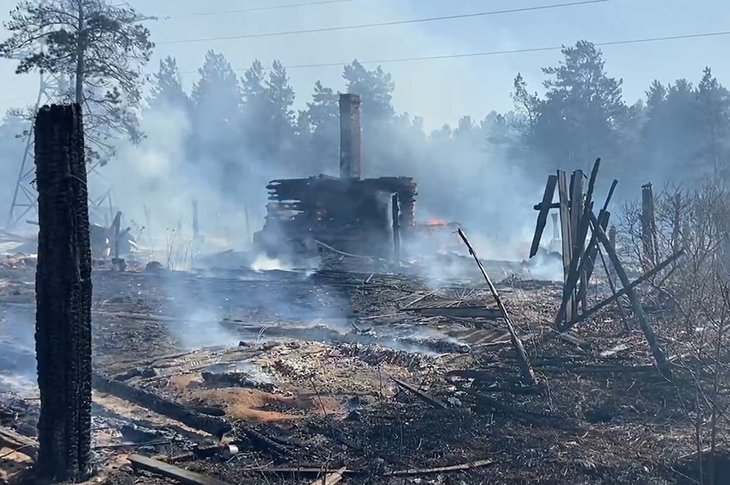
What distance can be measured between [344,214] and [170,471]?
21.4 meters

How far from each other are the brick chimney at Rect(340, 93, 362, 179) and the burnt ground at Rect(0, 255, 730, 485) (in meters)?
12.6

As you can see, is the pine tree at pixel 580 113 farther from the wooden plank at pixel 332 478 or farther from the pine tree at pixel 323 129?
Result: the wooden plank at pixel 332 478

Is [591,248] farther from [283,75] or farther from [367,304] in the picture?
[283,75]

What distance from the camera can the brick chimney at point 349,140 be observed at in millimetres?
27750

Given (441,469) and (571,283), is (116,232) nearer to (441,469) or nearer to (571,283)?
(571,283)

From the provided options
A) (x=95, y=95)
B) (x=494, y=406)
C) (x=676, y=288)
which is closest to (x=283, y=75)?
(x=95, y=95)

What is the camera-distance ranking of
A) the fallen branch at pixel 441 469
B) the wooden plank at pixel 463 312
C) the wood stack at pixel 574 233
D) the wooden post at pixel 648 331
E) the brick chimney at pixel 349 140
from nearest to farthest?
the fallen branch at pixel 441 469 → the wooden post at pixel 648 331 → the wood stack at pixel 574 233 → the wooden plank at pixel 463 312 → the brick chimney at pixel 349 140

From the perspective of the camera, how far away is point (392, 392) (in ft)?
28.9

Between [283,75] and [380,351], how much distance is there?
181 ft

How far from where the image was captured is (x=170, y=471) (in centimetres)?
568

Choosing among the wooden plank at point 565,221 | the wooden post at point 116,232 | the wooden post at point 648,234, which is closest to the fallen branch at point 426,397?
the wooden plank at point 565,221

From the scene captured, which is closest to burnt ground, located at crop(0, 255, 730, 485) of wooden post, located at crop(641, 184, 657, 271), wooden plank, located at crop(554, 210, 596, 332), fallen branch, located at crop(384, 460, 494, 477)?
fallen branch, located at crop(384, 460, 494, 477)

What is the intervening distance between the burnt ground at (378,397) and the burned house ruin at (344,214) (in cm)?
1061

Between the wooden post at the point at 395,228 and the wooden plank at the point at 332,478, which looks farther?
the wooden post at the point at 395,228
